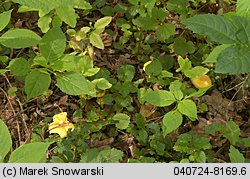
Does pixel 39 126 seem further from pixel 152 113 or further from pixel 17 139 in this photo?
pixel 152 113

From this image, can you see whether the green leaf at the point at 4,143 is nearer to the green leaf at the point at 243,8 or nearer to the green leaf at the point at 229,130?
the green leaf at the point at 243,8

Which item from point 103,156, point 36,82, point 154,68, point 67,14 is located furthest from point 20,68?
point 154,68

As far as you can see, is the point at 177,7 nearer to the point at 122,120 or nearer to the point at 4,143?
the point at 122,120

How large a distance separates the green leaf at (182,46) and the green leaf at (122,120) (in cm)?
52

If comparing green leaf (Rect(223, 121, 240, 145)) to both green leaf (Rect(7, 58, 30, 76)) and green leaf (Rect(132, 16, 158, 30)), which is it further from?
green leaf (Rect(7, 58, 30, 76))

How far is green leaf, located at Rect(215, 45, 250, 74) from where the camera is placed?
1.56 metres

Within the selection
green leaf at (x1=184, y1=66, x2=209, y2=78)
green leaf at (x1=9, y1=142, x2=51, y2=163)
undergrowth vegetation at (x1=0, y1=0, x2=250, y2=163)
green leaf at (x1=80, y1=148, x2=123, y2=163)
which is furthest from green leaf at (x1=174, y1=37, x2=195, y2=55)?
green leaf at (x1=9, y1=142, x2=51, y2=163)

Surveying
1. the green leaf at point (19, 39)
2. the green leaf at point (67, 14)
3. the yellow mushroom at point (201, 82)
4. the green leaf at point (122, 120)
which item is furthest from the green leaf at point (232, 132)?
the green leaf at point (19, 39)

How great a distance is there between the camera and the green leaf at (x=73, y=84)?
74.7 inches

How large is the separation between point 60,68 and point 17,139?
70 centimetres

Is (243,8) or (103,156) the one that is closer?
(243,8)

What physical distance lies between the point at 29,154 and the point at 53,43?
0.59 meters

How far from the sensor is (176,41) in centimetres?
267

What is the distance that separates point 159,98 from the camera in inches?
83.7
